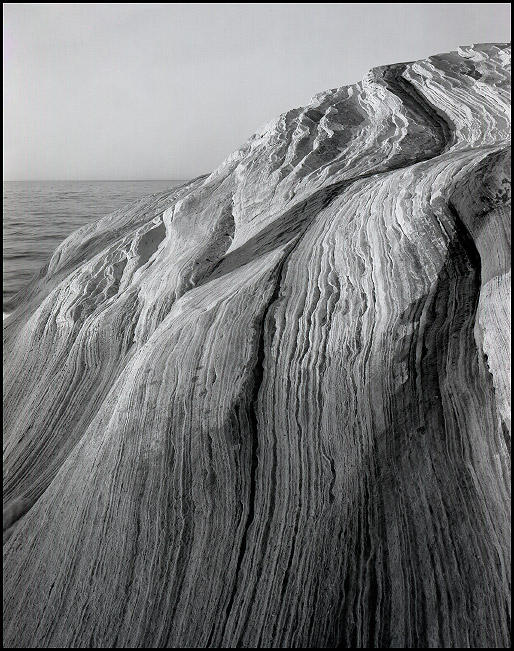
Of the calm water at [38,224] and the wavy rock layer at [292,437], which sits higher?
the calm water at [38,224]

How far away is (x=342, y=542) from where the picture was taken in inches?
69.3

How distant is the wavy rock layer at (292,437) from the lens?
1689mm

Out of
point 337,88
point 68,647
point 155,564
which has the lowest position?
point 68,647

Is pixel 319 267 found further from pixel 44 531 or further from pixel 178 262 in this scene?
pixel 44 531

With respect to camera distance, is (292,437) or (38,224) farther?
(38,224)

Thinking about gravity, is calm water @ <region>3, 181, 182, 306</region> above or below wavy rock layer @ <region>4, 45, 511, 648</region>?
above

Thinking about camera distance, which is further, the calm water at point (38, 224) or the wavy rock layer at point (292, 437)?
the calm water at point (38, 224)

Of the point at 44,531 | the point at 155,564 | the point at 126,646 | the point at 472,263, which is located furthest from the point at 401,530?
the point at 44,531

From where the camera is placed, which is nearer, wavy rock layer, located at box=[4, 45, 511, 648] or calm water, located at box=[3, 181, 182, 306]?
wavy rock layer, located at box=[4, 45, 511, 648]

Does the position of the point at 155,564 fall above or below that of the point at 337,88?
below

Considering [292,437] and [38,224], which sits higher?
[38,224]

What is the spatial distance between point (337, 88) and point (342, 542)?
12.5ft

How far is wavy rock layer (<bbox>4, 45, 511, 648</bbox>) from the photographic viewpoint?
169 centimetres

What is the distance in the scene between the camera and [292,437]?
6.69ft
